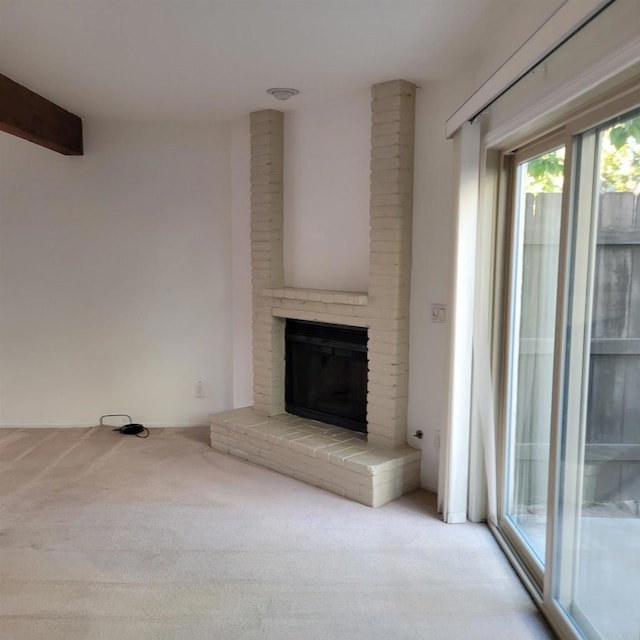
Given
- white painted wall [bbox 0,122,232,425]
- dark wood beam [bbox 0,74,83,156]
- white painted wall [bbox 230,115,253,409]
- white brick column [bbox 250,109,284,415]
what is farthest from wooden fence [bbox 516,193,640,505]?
dark wood beam [bbox 0,74,83,156]

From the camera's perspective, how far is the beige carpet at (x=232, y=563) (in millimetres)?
2225

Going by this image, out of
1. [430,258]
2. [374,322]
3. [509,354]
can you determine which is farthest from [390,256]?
[509,354]

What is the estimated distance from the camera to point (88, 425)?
4.75m

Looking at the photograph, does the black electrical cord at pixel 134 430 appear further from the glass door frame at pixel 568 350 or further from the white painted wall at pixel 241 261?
the glass door frame at pixel 568 350

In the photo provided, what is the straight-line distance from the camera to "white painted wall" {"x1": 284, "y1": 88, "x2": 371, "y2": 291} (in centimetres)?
371

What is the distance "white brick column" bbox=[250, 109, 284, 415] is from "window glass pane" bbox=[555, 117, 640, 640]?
237 cm

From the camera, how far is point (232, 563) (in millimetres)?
2652

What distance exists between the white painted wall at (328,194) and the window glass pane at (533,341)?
3.75 ft

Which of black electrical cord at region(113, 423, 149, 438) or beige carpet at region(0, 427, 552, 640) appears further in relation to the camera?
black electrical cord at region(113, 423, 149, 438)

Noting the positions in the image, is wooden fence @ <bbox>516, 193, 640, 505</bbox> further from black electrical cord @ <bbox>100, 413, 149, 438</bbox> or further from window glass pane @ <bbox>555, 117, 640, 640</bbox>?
black electrical cord @ <bbox>100, 413, 149, 438</bbox>

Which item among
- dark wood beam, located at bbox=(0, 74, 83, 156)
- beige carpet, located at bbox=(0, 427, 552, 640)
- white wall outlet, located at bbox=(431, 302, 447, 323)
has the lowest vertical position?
beige carpet, located at bbox=(0, 427, 552, 640)

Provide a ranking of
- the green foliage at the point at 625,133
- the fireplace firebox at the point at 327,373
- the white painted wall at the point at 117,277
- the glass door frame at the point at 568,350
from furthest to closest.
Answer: the white painted wall at the point at 117,277
the fireplace firebox at the point at 327,373
the glass door frame at the point at 568,350
the green foliage at the point at 625,133

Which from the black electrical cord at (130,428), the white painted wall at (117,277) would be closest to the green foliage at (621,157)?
the white painted wall at (117,277)

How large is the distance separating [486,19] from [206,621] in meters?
2.71
